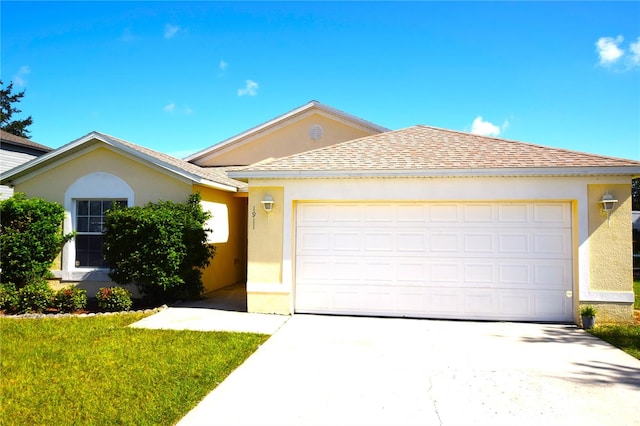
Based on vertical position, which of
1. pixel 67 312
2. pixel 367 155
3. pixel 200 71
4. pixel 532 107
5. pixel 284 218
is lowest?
pixel 67 312

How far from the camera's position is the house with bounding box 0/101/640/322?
802cm

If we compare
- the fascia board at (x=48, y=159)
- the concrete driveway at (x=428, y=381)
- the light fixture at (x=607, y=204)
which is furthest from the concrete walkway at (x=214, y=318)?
the light fixture at (x=607, y=204)

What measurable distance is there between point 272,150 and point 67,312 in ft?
29.8

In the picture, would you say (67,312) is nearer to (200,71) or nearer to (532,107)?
(200,71)

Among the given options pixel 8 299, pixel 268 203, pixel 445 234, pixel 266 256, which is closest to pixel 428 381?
pixel 445 234

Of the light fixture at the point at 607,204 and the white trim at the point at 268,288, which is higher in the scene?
the light fixture at the point at 607,204

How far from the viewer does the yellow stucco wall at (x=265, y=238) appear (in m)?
8.95

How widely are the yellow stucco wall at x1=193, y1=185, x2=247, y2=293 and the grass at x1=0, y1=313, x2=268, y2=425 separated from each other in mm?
4129

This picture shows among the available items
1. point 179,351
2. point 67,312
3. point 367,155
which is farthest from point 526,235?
point 67,312

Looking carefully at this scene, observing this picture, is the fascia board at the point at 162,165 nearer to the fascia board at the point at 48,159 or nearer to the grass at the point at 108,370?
the fascia board at the point at 48,159

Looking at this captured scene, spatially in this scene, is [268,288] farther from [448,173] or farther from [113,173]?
[113,173]

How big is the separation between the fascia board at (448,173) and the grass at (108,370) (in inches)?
139

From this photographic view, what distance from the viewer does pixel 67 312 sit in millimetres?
9461

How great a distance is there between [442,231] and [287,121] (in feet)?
29.9
